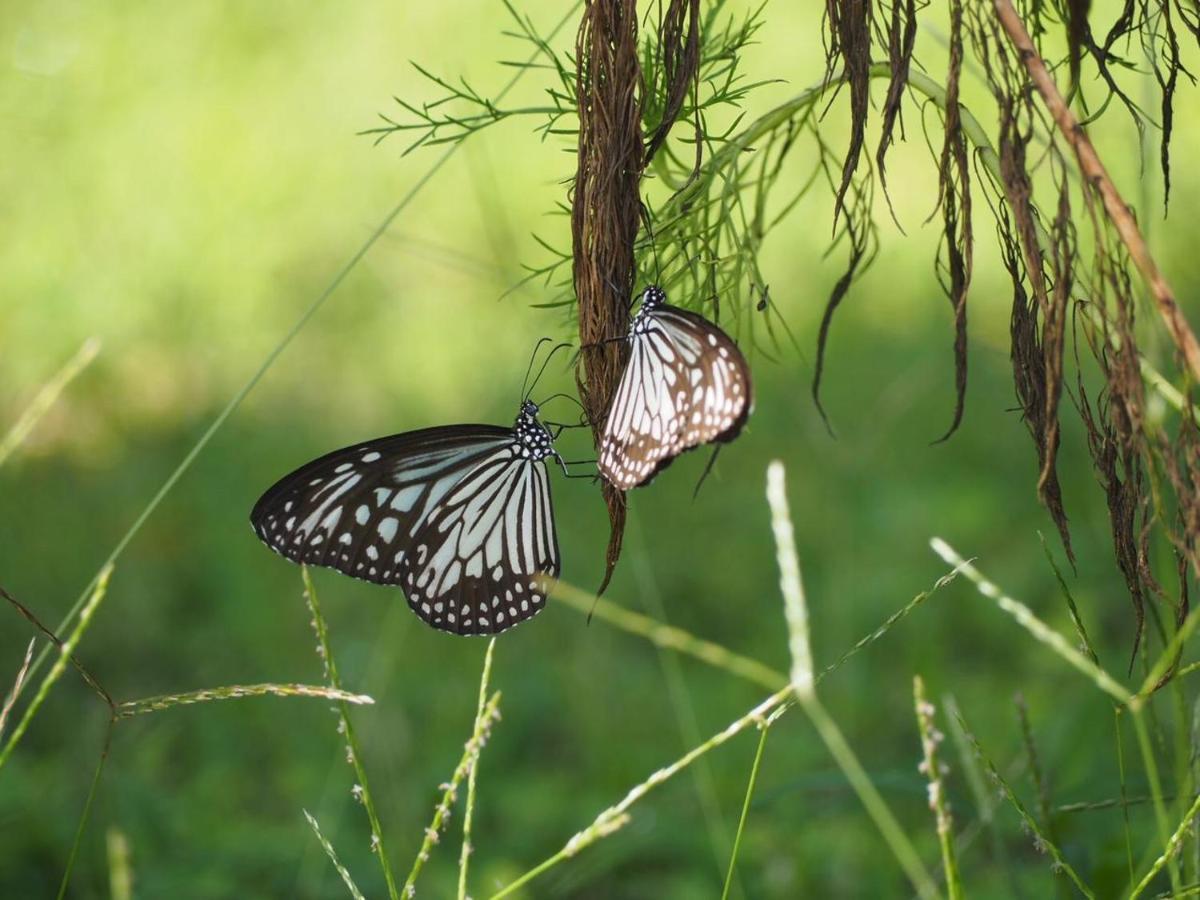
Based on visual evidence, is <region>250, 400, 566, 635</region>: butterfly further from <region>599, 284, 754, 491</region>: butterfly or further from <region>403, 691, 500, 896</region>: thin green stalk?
<region>403, 691, 500, 896</region>: thin green stalk

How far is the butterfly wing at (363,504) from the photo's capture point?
1407 millimetres

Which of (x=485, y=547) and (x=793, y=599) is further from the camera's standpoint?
(x=485, y=547)

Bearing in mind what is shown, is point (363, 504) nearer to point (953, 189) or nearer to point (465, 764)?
point (465, 764)

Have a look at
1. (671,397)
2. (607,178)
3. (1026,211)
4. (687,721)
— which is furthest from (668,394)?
(687,721)

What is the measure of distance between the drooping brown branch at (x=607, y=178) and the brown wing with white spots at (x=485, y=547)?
63 cm

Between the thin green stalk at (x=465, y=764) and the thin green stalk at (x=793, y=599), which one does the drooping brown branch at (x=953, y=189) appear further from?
the thin green stalk at (x=465, y=764)

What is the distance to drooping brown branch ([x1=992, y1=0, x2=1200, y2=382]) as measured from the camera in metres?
0.73

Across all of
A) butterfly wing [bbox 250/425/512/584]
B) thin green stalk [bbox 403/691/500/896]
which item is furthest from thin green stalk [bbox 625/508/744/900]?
thin green stalk [bbox 403/691/500/896]

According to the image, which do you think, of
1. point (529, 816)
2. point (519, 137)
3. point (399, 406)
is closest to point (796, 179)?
point (519, 137)

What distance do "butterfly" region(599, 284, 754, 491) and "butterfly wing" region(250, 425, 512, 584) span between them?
0.97ft

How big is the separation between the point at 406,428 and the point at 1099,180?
2540 mm

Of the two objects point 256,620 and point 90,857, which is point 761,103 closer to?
point 256,620

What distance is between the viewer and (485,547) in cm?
156

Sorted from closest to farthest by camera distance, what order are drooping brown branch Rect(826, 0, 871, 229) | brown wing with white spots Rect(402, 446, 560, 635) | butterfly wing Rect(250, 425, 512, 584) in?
drooping brown branch Rect(826, 0, 871, 229) < butterfly wing Rect(250, 425, 512, 584) < brown wing with white spots Rect(402, 446, 560, 635)
